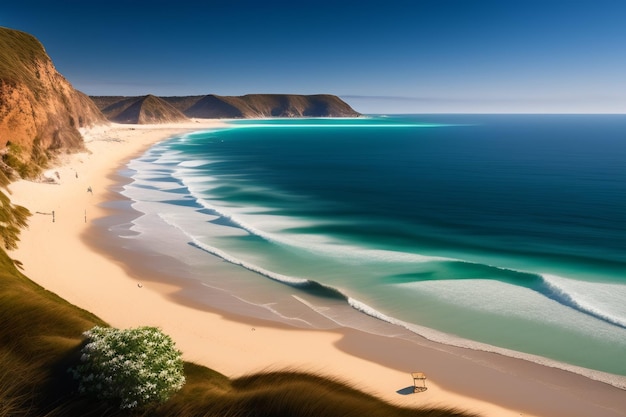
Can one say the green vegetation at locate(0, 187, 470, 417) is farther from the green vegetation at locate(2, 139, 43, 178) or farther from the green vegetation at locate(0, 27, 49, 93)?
the green vegetation at locate(0, 27, 49, 93)

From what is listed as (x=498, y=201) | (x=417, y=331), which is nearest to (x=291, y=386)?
(x=417, y=331)

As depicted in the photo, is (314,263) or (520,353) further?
(314,263)

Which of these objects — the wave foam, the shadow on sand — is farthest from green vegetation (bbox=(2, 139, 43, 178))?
the wave foam

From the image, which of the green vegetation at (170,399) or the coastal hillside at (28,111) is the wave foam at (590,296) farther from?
the coastal hillside at (28,111)

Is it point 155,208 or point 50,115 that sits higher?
point 50,115

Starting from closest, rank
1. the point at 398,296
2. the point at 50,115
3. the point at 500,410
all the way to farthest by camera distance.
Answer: the point at 500,410, the point at 398,296, the point at 50,115

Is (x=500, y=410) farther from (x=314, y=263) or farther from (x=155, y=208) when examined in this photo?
(x=155, y=208)

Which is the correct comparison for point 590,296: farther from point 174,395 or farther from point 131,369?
point 131,369
